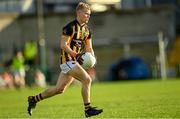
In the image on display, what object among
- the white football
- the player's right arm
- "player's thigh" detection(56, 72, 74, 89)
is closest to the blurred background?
"player's thigh" detection(56, 72, 74, 89)

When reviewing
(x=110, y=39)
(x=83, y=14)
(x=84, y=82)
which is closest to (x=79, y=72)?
(x=84, y=82)

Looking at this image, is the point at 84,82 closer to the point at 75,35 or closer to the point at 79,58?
the point at 79,58

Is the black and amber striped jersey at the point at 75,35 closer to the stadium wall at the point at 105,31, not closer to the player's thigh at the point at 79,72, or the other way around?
the player's thigh at the point at 79,72

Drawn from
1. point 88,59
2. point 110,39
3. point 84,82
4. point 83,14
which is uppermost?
point 110,39

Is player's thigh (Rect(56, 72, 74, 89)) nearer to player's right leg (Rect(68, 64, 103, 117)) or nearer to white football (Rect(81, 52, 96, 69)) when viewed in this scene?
player's right leg (Rect(68, 64, 103, 117))

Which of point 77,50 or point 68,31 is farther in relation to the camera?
point 77,50

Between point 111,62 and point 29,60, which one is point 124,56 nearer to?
point 111,62

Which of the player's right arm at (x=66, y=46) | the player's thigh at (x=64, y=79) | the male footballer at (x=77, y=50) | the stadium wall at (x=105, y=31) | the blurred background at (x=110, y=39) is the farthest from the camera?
the stadium wall at (x=105, y=31)

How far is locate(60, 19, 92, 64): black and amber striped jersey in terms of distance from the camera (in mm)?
12548

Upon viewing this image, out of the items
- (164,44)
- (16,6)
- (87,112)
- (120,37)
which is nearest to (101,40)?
(120,37)

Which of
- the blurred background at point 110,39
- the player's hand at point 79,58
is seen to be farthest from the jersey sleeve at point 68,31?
the blurred background at point 110,39

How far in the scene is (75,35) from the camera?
1263 centimetres

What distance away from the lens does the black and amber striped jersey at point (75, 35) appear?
12.5 m

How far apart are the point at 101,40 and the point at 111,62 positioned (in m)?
2.62
